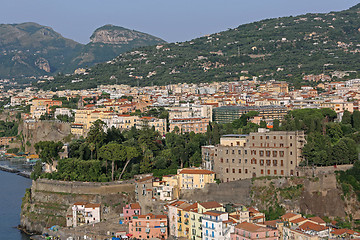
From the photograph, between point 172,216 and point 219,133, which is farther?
point 219,133

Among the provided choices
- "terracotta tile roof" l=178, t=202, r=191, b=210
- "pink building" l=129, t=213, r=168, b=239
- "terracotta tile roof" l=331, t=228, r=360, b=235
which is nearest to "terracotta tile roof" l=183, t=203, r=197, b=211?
"terracotta tile roof" l=178, t=202, r=191, b=210

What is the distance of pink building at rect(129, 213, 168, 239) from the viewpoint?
40250mm

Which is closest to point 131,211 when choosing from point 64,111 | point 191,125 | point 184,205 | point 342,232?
point 184,205

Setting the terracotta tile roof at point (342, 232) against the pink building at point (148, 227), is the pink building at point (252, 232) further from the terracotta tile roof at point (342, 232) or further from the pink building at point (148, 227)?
the pink building at point (148, 227)

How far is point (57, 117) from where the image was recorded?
82.3m

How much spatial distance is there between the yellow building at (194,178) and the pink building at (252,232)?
8682 mm

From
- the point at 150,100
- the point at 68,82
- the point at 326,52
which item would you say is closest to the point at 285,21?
the point at 326,52

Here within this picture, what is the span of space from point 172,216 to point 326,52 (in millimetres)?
82367

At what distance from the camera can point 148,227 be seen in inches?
1587

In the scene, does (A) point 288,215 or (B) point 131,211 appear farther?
(B) point 131,211

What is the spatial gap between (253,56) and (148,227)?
3389 inches

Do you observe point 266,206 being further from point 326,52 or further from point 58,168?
point 326,52

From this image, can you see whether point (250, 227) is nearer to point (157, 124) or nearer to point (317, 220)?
point (317, 220)

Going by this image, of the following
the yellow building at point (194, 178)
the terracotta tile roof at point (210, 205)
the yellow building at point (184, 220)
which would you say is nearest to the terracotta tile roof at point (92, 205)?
the yellow building at point (194, 178)
